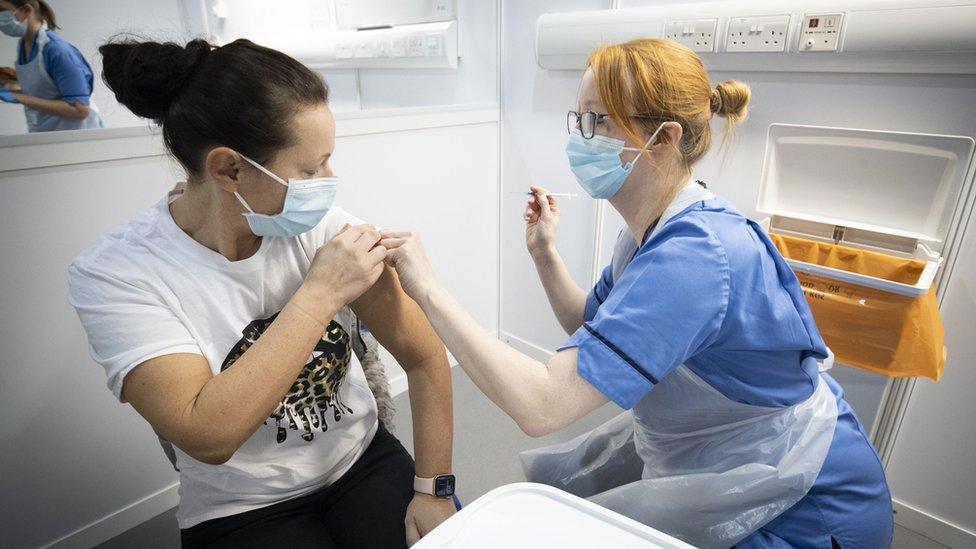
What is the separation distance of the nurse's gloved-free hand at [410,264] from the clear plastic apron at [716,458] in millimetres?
436

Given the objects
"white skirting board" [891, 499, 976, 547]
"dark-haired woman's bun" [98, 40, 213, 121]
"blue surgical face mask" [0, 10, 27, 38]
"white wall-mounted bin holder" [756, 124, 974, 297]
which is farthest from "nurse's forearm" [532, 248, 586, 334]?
"blue surgical face mask" [0, 10, 27, 38]

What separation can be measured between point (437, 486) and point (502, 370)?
1.06ft

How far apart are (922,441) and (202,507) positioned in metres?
1.87

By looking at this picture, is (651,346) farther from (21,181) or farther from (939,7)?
Answer: (21,181)

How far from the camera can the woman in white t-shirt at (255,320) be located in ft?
2.84

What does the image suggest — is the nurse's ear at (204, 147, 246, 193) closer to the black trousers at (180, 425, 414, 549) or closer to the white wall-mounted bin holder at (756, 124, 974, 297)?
the black trousers at (180, 425, 414, 549)

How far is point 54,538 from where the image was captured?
5.00ft

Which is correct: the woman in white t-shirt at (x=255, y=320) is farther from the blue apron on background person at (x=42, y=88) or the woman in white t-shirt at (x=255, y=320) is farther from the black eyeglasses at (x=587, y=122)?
the blue apron on background person at (x=42, y=88)

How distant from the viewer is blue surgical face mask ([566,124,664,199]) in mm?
1065

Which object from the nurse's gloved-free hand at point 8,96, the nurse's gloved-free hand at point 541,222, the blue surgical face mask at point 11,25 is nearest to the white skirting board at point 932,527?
the nurse's gloved-free hand at point 541,222

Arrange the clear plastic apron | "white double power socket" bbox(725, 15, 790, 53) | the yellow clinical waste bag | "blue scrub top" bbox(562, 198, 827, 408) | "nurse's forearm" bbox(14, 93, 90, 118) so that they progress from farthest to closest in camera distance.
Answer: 1. "nurse's forearm" bbox(14, 93, 90, 118)
2. "white double power socket" bbox(725, 15, 790, 53)
3. the yellow clinical waste bag
4. the clear plastic apron
5. "blue scrub top" bbox(562, 198, 827, 408)

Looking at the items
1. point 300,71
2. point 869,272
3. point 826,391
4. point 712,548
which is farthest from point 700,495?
point 300,71

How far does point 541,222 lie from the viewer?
4.33ft

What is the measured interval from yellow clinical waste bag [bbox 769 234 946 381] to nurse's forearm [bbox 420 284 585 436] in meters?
0.92
